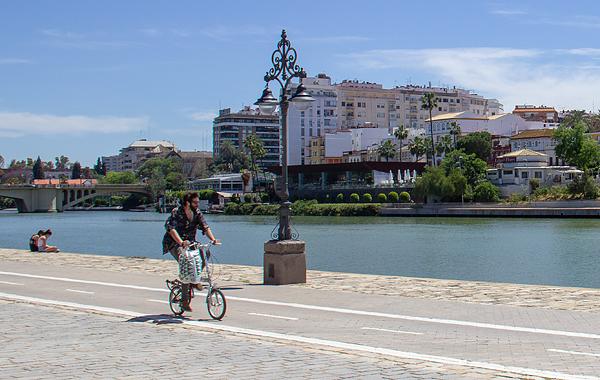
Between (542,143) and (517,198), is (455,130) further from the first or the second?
(517,198)

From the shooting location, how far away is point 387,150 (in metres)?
126

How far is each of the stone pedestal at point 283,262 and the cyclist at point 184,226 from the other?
4.15 meters

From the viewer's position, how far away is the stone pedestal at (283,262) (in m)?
14.7

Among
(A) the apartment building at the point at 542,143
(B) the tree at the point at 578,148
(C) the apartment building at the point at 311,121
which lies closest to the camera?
(B) the tree at the point at 578,148

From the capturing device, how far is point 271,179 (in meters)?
149

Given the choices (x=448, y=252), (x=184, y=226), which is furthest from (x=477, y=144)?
(x=184, y=226)

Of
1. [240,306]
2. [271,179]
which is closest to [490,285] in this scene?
[240,306]

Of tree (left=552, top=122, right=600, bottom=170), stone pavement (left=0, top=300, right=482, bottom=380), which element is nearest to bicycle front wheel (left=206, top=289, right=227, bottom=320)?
stone pavement (left=0, top=300, right=482, bottom=380)

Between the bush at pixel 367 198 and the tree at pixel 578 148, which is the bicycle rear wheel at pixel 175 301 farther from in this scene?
the tree at pixel 578 148

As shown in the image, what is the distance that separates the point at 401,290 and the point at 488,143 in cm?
10848

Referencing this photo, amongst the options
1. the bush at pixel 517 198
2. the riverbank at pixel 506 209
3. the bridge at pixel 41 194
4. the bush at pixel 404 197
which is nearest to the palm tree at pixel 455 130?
the bush at pixel 404 197

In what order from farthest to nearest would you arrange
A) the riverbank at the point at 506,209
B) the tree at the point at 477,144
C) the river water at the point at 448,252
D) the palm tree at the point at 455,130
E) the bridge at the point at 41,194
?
the bridge at the point at 41,194 < the palm tree at the point at 455,130 < the tree at the point at 477,144 < the riverbank at the point at 506,209 < the river water at the point at 448,252

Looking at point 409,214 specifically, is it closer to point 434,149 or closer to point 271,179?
point 434,149

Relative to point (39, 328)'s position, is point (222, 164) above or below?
above
